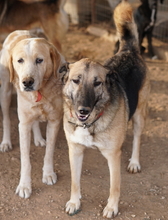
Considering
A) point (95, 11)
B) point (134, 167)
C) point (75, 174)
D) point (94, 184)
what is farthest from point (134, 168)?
point (95, 11)

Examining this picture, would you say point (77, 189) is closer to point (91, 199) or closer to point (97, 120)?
point (91, 199)

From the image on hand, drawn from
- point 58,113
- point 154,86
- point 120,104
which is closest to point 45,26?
point 154,86

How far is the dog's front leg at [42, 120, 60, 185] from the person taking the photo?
12.6ft

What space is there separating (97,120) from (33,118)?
2.62ft

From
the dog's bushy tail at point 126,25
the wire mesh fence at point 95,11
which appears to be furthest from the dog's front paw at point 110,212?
the wire mesh fence at point 95,11

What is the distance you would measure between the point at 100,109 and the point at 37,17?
11.7 ft

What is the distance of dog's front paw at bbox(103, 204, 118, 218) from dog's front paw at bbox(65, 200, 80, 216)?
→ 281 millimetres

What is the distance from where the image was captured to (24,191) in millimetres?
3721

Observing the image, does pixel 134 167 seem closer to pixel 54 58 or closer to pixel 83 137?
pixel 83 137

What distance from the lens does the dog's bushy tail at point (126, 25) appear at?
3.97m

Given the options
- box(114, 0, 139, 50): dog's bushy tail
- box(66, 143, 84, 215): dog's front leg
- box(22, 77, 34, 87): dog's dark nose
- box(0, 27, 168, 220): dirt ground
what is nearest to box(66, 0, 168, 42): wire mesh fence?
box(0, 27, 168, 220): dirt ground

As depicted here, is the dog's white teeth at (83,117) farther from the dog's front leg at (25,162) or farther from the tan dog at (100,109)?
the dog's front leg at (25,162)

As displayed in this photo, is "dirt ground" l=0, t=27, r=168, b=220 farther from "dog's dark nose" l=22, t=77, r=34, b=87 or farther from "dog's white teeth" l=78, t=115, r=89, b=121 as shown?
"dog's dark nose" l=22, t=77, r=34, b=87

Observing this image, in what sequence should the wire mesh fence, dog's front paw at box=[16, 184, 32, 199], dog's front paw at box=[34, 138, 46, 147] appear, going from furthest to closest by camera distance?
the wire mesh fence → dog's front paw at box=[34, 138, 46, 147] → dog's front paw at box=[16, 184, 32, 199]
